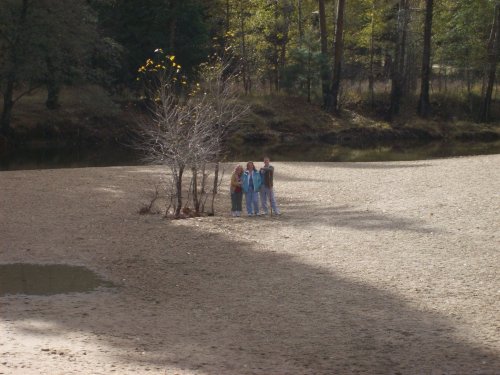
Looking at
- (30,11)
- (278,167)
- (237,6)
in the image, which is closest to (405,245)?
(278,167)

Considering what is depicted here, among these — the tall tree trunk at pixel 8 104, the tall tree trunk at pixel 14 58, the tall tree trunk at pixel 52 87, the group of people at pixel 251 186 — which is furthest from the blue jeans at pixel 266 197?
the tall tree trunk at pixel 52 87

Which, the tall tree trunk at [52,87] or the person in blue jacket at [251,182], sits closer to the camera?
the person in blue jacket at [251,182]

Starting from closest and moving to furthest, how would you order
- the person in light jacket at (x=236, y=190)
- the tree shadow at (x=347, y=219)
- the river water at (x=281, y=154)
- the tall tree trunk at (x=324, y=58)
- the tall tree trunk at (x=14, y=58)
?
the tree shadow at (x=347, y=219) < the person in light jacket at (x=236, y=190) < the river water at (x=281, y=154) < the tall tree trunk at (x=14, y=58) < the tall tree trunk at (x=324, y=58)

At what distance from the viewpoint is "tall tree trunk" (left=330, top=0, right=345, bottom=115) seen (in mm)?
52281

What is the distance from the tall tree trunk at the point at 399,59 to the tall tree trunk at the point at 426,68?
1515 millimetres

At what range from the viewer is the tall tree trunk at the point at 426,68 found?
53056 millimetres

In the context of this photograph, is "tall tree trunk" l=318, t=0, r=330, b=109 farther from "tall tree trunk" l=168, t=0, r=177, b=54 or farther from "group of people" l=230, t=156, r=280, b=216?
"group of people" l=230, t=156, r=280, b=216

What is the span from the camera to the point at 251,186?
67.2ft

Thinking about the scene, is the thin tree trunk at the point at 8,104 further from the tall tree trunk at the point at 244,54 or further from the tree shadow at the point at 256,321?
the tree shadow at the point at 256,321

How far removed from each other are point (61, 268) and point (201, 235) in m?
4.15

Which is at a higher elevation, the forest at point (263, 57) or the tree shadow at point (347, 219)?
the forest at point (263, 57)

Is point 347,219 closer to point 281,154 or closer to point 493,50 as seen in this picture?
point 281,154

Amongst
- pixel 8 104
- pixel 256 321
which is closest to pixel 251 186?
pixel 256 321

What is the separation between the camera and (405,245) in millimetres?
16625
